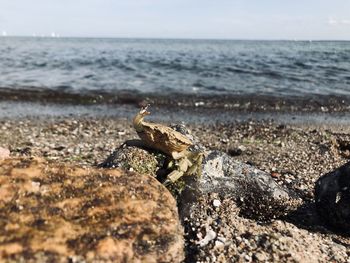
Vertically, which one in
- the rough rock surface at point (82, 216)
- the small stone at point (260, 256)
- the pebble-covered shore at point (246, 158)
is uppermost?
the rough rock surface at point (82, 216)

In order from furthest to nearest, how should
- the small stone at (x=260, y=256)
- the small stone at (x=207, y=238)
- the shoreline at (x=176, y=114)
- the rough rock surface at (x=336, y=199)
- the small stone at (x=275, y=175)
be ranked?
the shoreline at (x=176, y=114) < the small stone at (x=275, y=175) < the rough rock surface at (x=336, y=199) < the small stone at (x=207, y=238) < the small stone at (x=260, y=256)

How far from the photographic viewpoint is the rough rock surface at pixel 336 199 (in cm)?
529

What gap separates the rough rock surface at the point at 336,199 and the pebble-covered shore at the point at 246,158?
0.17m

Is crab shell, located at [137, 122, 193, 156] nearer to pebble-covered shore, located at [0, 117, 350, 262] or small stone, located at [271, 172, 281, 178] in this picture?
pebble-covered shore, located at [0, 117, 350, 262]

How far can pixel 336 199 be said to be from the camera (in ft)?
17.7

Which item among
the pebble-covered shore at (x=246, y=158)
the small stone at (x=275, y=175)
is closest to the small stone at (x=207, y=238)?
the pebble-covered shore at (x=246, y=158)

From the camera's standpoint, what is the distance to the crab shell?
5.08 m

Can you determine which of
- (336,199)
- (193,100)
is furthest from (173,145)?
(193,100)

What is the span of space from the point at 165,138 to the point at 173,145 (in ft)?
0.44

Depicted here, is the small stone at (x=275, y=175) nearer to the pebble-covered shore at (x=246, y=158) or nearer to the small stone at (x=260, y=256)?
the pebble-covered shore at (x=246, y=158)

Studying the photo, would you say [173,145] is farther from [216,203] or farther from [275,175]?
[275,175]

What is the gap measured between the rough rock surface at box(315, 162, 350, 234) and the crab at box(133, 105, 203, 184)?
5.94 feet

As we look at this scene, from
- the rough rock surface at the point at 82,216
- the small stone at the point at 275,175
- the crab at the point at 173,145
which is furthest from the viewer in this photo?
the small stone at the point at 275,175

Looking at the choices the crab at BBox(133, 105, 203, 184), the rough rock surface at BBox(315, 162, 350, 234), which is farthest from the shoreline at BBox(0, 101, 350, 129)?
the crab at BBox(133, 105, 203, 184)
